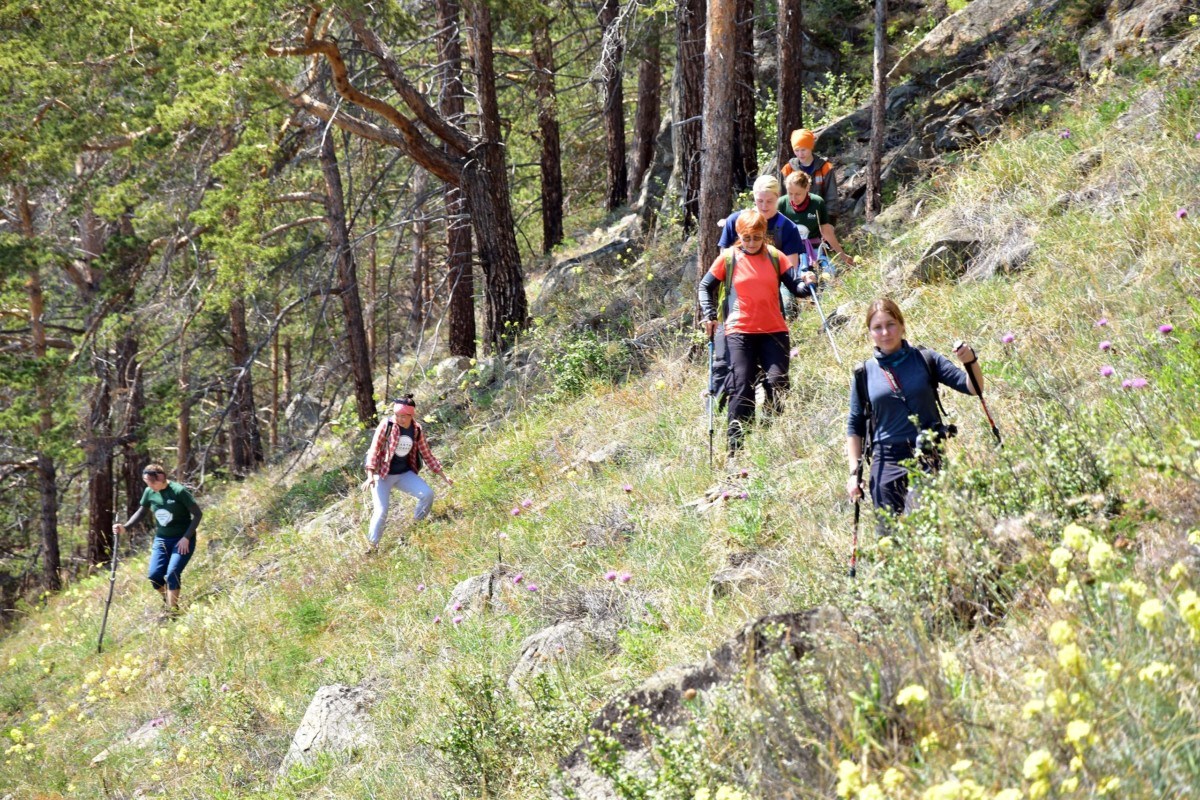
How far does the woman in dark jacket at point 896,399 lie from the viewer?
4500mm

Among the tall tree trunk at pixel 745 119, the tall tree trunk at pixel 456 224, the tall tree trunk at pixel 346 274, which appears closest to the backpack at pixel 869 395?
the tall tree trunk at pixel 745 119

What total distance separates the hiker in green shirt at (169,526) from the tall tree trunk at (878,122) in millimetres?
7706

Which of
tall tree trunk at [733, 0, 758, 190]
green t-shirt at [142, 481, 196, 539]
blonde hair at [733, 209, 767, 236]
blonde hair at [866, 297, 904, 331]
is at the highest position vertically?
tall tree trunk at [733, 0, 758, 190]

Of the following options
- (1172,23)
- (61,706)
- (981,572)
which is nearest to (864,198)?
(1172,23)

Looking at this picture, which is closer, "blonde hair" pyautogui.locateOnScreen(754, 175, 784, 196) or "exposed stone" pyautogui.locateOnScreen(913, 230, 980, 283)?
"blonde hair" pyautogui.locateOnScreen(754, 175, 784, 196)

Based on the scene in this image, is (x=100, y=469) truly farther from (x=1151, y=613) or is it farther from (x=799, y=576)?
(x=1151, y=613)

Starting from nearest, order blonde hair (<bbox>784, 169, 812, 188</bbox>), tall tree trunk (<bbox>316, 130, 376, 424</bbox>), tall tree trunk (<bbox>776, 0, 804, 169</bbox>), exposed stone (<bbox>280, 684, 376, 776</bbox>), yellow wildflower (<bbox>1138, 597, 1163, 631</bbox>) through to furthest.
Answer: yellow wildflower (<bbox>1138, 597, 1163, 631</bbox>), exposed stone (<bbox>280, 684, 376, 776</bbox>), blonde hair (<bbox>784, 169, 812, 188</bbox>), tall tree trunk (<bbox>776, 0, 804, 169</bbox>), tall tree trunk (<bbox>316, 130, 376, 424</bbox>)

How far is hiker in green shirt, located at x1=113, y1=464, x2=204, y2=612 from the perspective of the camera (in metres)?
10.1

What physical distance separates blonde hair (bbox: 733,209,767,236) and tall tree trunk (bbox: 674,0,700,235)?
544 centimetres

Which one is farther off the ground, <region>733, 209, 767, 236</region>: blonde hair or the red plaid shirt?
<region>733, 209, 767, 236</region>: blonde hair

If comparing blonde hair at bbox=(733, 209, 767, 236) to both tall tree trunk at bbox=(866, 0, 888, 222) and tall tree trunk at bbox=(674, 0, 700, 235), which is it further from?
tall tree trunk at bbox=(674, 0, 700, 235)

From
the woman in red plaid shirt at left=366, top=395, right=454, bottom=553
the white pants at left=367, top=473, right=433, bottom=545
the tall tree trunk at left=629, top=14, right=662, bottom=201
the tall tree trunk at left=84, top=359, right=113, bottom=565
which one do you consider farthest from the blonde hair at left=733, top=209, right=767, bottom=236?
the tall tree trunk at left=84, top=359, right=113, bottom=565

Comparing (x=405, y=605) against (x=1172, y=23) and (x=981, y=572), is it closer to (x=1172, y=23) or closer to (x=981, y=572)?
(x=981, y=572)

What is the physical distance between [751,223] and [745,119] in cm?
620
